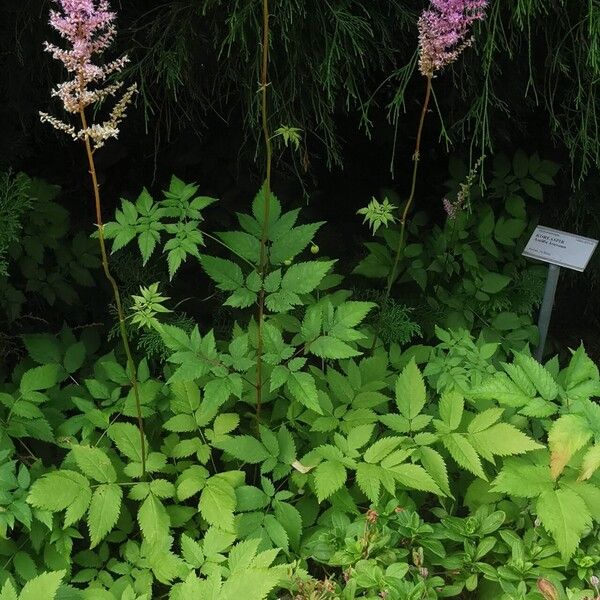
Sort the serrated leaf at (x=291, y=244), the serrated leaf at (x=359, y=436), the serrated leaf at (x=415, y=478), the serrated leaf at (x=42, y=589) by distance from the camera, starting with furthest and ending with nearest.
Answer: the serrated leaf at (x=291, y=244) < the serrated leaf at (x=359, y=436) < the serrated leaf at (x=415, y=478) < the serrated leaf at (x=42, y=589)

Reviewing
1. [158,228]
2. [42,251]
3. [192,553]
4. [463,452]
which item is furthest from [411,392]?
[42,251]

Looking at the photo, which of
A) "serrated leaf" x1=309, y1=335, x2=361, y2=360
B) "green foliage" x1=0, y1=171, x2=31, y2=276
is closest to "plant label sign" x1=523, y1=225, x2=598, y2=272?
"serrated leaf" x1=309, y1=335, x2=361, y2=360

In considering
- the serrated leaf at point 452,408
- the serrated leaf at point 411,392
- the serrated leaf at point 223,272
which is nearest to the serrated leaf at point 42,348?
the serrated leaf at point 223,272

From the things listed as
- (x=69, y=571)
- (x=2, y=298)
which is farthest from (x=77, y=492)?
(x=2, y=298)

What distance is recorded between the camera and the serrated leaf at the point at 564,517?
178 cm

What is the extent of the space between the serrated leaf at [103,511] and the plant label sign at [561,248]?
160 cm

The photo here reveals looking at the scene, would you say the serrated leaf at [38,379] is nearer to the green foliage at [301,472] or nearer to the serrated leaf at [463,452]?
the green foliage at [301,472]

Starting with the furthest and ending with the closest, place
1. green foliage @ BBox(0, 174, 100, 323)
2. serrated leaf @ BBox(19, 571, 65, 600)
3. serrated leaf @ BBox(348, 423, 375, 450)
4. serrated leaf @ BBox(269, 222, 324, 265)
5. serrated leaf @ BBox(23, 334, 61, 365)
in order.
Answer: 1. green foliage @ BBox(0, 174, 100, 323)
2. serrated leaf @ BBox(23, 334, 61, 365)
3. serrated leaf @ BBox(269, 222, 324, 265)
4. serrated leaf @ BBox(348, 423, 375, 450)
5. serrated leaf @ BBox(19, 571, 65, 600)

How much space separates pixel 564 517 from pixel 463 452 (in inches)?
11.5

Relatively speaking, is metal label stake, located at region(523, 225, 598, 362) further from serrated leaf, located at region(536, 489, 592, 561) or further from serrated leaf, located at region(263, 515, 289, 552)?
serrated leaf, located at region(263, 515, 289, 552)

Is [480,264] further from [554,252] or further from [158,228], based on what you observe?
[158,228]

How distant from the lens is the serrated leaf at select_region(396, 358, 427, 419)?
6.70 ft

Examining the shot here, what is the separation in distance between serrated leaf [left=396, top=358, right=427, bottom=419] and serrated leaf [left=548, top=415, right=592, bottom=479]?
37 centimetres

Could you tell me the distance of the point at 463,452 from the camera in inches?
75.6
